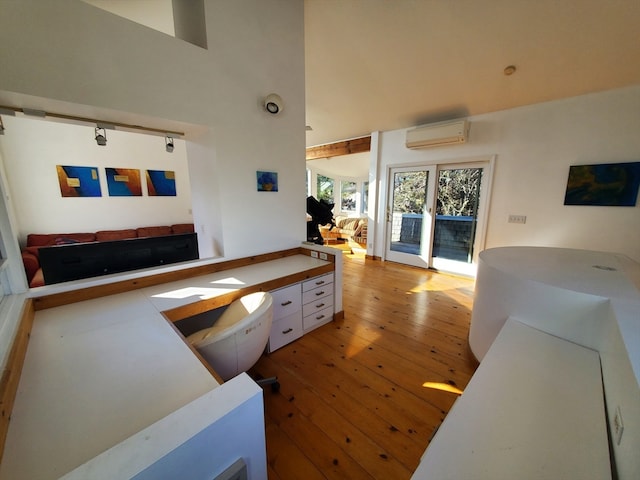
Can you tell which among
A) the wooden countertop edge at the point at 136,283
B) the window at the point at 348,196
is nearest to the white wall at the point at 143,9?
the wooden countertop edge at the point at 136,283

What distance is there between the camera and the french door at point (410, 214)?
4266mm

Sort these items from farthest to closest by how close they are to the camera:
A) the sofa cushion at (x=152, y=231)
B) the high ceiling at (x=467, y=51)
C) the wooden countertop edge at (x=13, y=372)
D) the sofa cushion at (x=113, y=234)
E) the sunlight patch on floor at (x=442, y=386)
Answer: the sofa cushion at (x=152, y=231) < the sofa cushion at (x=113, y=234) < the high ceiling at (x=467, y=51) < the sunlight patch on floor at (x=442, y=386) < the wooden countertop edge at (x=13, y=372)

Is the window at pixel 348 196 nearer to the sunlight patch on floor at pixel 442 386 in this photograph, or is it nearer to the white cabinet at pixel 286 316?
the white cabinet at pixel 286 316

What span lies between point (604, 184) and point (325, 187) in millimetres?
6853

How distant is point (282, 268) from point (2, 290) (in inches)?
64.5

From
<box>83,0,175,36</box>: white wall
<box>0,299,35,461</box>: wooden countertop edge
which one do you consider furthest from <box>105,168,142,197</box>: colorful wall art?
<box>0,299,35,461</box>: wooden countertop edge

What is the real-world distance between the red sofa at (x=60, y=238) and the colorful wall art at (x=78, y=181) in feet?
2.02

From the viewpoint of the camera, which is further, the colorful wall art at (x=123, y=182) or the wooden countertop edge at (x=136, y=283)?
the colorful wall art at (x=123, y=182)

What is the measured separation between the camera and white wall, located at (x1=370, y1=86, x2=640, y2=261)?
106 inches

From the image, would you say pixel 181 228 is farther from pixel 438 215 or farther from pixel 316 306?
pixel 438 215

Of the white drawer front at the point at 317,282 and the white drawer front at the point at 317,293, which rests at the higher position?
the white drawer front at the point at 317,282

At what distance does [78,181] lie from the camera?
3.63 metres

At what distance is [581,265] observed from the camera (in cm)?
177

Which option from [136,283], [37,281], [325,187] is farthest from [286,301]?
[325,187]
